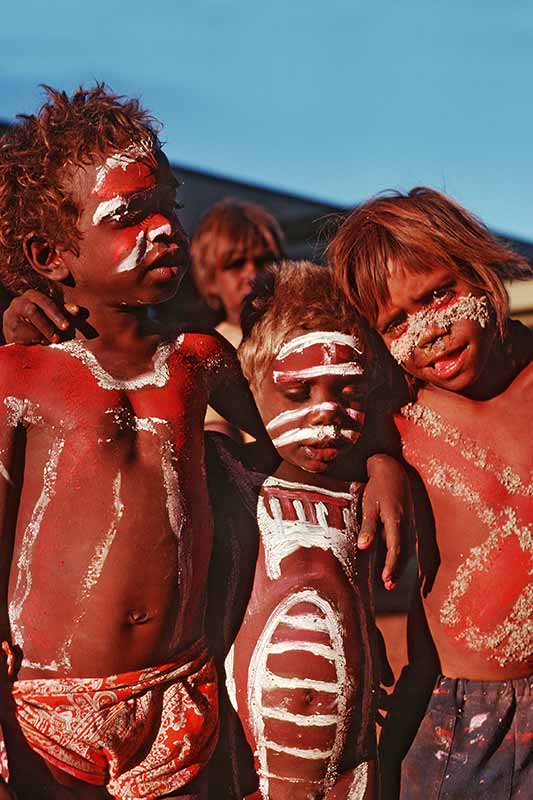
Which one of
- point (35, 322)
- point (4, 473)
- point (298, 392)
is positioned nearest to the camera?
point (4, 473)

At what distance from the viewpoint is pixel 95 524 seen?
6.10 ft

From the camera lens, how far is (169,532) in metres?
1.92

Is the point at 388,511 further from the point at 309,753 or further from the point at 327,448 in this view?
the point at 309,753

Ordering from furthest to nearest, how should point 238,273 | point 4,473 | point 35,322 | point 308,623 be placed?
point 238,273, point 308,623, point 35,322, point 4,473

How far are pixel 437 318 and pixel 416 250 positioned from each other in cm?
16

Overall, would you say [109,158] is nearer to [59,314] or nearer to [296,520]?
[59,314]

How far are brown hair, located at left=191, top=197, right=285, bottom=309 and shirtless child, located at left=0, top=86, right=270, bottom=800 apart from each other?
1830 millimetres

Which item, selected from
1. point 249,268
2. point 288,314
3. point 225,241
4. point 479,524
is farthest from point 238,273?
point 479,524

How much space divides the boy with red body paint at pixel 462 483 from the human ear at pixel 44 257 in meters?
0.64

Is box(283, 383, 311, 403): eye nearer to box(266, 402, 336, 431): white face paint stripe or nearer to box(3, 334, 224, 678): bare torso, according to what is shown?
box(266, 402, 336, 431): white face paint stripe

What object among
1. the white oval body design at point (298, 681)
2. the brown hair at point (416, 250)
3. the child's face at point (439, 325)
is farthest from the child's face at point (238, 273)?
the white oval body design at point (298, 681)

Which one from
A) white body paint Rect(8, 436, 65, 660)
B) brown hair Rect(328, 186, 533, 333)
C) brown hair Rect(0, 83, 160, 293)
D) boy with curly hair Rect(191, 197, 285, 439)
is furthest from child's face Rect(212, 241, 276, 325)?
white body paint Rect(8, 436, 65, 660)

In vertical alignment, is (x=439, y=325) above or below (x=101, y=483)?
above

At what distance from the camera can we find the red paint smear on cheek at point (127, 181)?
1.96 m
